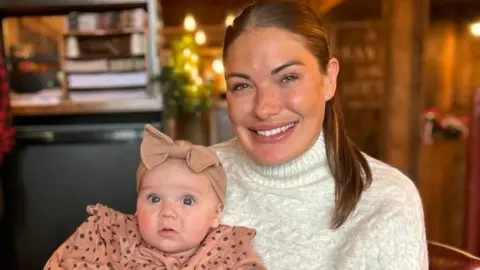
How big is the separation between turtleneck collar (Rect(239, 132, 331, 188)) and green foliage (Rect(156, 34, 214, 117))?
5.07ft

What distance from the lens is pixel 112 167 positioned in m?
2.71

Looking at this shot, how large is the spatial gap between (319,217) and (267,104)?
0.92 feet

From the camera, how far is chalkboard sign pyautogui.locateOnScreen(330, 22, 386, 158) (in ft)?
14.8

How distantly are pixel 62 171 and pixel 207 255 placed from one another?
1.82m

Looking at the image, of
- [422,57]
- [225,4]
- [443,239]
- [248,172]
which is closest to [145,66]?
[248,172]

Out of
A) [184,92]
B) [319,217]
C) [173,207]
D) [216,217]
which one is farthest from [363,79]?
[173,207]

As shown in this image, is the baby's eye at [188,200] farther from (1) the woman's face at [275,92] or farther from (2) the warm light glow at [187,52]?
(2) the warm light glow at [187,52]

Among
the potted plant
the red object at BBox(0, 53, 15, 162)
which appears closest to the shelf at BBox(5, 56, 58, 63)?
the potted plant

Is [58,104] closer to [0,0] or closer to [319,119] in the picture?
[0,0]

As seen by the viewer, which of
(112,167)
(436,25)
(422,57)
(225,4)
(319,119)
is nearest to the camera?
(319,119)

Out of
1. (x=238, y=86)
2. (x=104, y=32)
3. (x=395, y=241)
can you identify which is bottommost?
(x=395, y=241)

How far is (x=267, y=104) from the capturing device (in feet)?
3.89

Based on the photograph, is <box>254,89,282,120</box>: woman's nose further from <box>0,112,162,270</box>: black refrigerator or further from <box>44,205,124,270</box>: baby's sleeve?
<box>0,112,162,270</box>: black refrigerator

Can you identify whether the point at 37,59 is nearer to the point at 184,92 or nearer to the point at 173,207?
the point at 184,92
